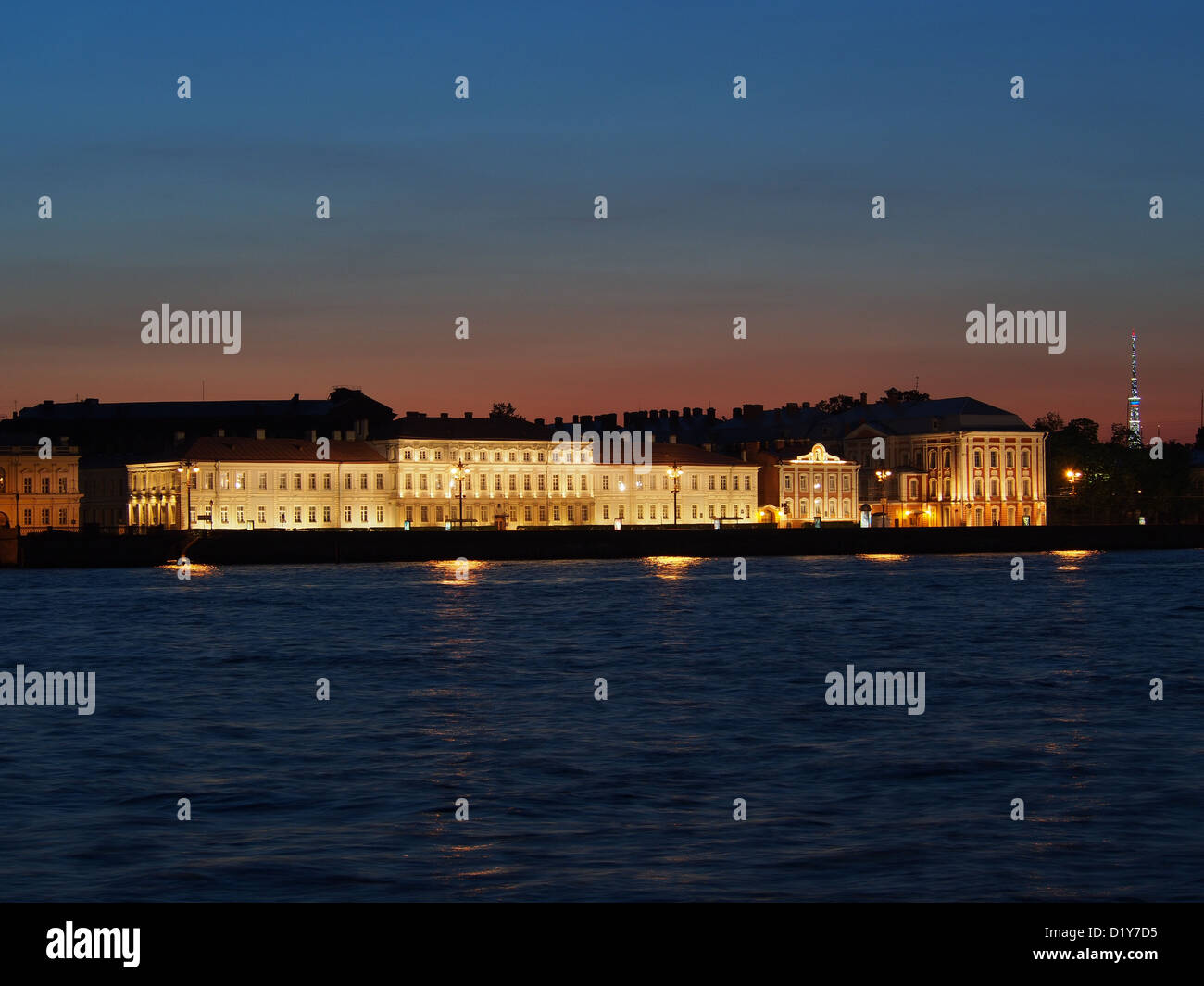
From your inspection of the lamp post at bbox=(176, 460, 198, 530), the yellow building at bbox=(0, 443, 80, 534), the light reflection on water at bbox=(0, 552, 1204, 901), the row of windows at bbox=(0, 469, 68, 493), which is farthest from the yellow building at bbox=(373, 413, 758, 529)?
the light reflection on water at bbox=(0, 552, 1204, 901)

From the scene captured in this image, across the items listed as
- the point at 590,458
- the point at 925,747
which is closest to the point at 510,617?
the point at 925,747

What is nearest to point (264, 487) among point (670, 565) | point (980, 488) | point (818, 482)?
point (670, 565)

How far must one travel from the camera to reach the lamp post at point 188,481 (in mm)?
90688

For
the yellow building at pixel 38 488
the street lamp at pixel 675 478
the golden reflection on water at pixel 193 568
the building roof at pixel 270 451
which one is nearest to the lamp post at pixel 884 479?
the street lamp at pixel 675 478

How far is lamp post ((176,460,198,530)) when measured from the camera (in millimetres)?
90688

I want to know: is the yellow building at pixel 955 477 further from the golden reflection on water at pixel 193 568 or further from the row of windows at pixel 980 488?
the golden reflection on water at pixel 193 568

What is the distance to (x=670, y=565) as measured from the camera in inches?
3425

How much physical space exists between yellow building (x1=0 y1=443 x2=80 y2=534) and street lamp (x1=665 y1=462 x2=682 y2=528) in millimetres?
34837

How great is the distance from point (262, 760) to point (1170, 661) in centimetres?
1955

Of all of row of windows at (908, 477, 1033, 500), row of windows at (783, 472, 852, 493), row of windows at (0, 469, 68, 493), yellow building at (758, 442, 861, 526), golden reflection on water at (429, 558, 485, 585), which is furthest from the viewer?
row of windows at (908, 477, 1033, 500)

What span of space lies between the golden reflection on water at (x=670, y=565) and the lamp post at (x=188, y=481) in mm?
24801

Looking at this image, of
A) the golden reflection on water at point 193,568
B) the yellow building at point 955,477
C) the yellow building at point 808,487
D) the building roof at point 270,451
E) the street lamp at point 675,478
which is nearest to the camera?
the golden reflection on water at point 193,568

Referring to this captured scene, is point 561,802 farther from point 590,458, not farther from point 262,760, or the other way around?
point 590,458

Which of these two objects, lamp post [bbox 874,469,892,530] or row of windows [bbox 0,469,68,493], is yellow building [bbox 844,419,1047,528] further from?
row of windows [bbox 0,469,68,493]
